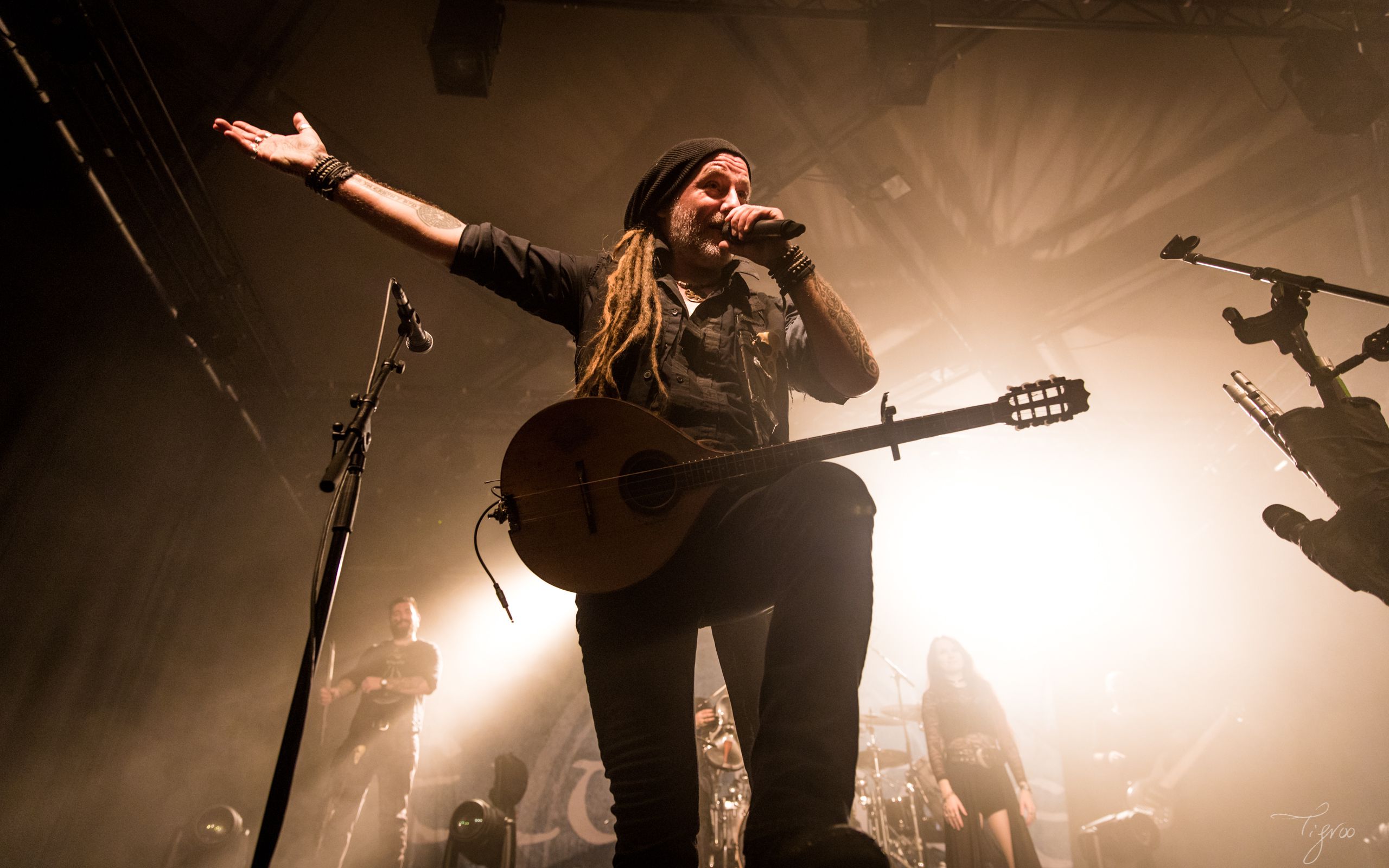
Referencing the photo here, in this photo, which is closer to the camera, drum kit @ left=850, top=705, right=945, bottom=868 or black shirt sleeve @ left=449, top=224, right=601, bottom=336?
black shirt sleeve @ left=449, top=224, right=601, bottom=336

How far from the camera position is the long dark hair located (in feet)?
24.1

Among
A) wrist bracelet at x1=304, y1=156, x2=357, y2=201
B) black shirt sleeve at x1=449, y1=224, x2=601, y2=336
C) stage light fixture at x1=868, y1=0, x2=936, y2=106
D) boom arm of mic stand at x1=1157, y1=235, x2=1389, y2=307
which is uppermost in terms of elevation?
stage light fixture at x1=868, y1=0, x2=936, y2=106

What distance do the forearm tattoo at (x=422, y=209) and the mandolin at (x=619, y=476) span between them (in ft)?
2.31

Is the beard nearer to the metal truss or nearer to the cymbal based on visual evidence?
the metal truss

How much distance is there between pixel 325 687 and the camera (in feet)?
24.2

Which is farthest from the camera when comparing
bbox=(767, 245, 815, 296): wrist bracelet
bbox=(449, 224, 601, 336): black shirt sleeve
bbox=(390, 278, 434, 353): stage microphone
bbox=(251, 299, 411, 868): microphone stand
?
bbox=(390, 278, 434, 353): stage microphone

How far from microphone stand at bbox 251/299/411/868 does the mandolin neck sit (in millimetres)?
933

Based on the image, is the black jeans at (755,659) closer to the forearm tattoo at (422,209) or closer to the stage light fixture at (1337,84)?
the forearm tattoo at (422,209)

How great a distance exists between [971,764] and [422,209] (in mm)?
6951

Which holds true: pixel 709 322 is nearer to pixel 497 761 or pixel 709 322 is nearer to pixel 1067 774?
pixel 497 761

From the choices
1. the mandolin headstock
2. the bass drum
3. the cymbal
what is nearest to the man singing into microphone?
A: the mandolin headstock

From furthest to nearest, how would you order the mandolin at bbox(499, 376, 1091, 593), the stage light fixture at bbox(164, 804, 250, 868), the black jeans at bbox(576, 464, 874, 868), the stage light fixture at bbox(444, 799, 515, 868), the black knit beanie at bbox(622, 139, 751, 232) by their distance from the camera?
1. the stage light fixture at bbox(164, 804, 250, 868)
2. the stage light fixture at bbox(444, 799, 515, 868)
3. the black knit beanie at bbox(622, 139, 751, 232)
4. the mandolin at bbox(499, 376, 1091, 593)
5. the black jeans at bbox(576, 464, 874, 868)

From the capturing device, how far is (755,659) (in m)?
1.78

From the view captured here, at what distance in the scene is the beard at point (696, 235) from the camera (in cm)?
204
